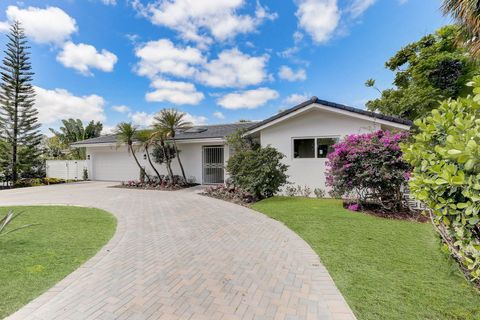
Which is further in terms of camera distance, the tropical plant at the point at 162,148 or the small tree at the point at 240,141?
the tropical plant at the point at 162,148

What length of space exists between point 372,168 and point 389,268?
4937mm

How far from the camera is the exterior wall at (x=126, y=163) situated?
1783 centimetres

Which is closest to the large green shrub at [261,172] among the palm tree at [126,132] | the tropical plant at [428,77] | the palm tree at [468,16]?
the palm tree at [468,16]

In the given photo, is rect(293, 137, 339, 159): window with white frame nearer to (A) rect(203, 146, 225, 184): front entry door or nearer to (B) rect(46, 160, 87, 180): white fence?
(A) rect(203, 146, 225, 184): front entry door

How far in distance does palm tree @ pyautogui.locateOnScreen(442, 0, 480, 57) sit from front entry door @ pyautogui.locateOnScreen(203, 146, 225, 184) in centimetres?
1348

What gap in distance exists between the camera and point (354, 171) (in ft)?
28.5

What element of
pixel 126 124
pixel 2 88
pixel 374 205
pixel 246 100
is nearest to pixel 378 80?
pixel 246 100

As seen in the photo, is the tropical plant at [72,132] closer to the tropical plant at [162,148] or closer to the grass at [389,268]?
the tropical plant at [162,148]

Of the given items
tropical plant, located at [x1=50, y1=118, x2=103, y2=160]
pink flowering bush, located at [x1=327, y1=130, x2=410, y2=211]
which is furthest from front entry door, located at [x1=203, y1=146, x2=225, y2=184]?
tropical plant, located at [x1=50, y1=118, x2=103, y2=160]

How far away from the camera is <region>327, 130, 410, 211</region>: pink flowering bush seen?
8.13 m

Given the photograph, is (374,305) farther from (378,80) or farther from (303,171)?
(378,80)

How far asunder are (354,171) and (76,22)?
16429 mm

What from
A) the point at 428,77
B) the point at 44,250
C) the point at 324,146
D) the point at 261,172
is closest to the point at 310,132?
the point at 324,146

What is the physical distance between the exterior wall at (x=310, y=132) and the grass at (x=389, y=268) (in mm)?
4841
